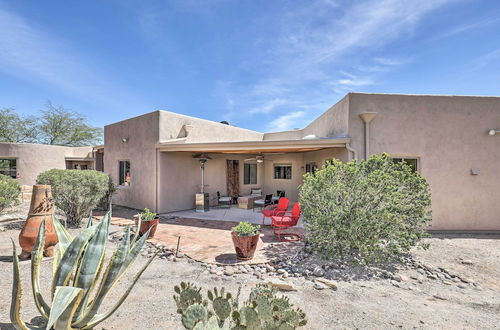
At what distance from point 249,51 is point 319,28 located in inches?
144

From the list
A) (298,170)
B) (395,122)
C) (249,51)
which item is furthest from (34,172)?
(395,122)

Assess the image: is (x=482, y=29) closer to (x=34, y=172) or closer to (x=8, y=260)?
(x=8, y=260)

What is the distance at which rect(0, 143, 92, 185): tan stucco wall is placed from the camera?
1644 cm

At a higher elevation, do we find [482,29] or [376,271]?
[482,29]

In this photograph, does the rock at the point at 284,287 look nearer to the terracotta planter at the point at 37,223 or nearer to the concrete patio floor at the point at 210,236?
the concrete patio floor at the point at 210,236

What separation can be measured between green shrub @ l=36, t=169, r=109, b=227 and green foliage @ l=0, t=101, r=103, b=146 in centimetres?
2403

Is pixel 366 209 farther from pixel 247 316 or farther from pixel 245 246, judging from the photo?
pixel 247 316

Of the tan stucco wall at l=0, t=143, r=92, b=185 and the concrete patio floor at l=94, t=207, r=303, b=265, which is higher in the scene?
the tan stucco wall at l=0, t=143, r=92, b=185

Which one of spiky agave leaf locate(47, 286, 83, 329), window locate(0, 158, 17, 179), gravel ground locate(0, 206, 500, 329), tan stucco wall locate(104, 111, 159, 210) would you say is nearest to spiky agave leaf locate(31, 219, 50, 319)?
spiky agave leaf locate(47, 286, 83, 329)

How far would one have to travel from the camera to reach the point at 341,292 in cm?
380

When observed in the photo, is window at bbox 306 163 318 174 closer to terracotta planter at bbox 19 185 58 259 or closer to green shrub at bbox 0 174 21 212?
terracotta planter at bbox 19 185 58 259

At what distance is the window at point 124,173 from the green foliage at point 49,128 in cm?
2049

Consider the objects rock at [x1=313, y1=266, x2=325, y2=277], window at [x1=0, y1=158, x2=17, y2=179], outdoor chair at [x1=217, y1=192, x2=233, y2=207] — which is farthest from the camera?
window at [x1=0, y1=158, x2=17, y2=179]

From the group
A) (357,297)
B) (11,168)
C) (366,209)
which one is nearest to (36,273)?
(357,297)
